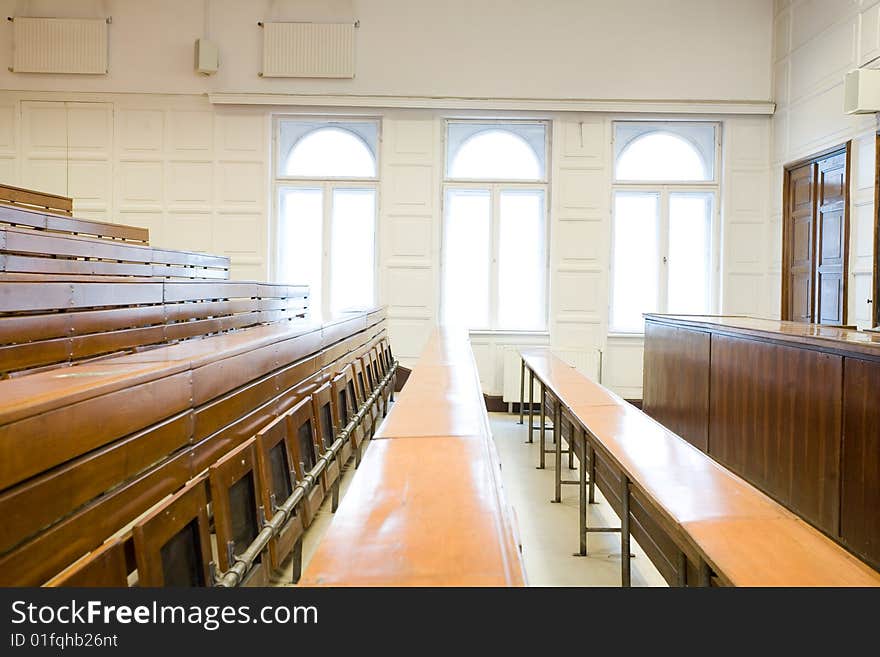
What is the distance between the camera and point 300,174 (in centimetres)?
755

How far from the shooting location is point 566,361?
23.7ft

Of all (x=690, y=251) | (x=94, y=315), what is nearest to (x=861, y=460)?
(x=94, y=315)

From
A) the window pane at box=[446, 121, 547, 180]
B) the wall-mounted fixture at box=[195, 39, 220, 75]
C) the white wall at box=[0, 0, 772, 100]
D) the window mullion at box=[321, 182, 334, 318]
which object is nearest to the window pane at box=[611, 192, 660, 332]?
the window pane at box=[446, 121, 547, 180]

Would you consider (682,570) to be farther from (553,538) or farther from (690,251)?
(690,251)

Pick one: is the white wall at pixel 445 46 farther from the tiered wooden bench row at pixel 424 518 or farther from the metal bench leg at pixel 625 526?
the tiered wooden bench row at pixel 424 518

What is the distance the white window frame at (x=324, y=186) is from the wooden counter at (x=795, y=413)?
3919 mm

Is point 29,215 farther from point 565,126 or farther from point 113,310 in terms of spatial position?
point 565,126

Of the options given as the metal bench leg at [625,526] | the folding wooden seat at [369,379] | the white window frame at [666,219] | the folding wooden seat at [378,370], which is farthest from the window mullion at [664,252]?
the metal bench leg at [625,526]

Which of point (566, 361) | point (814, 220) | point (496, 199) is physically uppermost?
point (496, 199)

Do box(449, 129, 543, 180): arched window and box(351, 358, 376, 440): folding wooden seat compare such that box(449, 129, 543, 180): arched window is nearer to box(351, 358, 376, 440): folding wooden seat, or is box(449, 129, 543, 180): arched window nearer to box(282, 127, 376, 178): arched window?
box(282, 127, 376, 178): arched window

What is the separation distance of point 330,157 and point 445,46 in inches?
65.9

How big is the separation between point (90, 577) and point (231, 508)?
0.82 meters

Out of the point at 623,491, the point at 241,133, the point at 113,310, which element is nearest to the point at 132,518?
the point at 623,491

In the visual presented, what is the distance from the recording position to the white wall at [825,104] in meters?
5.57
